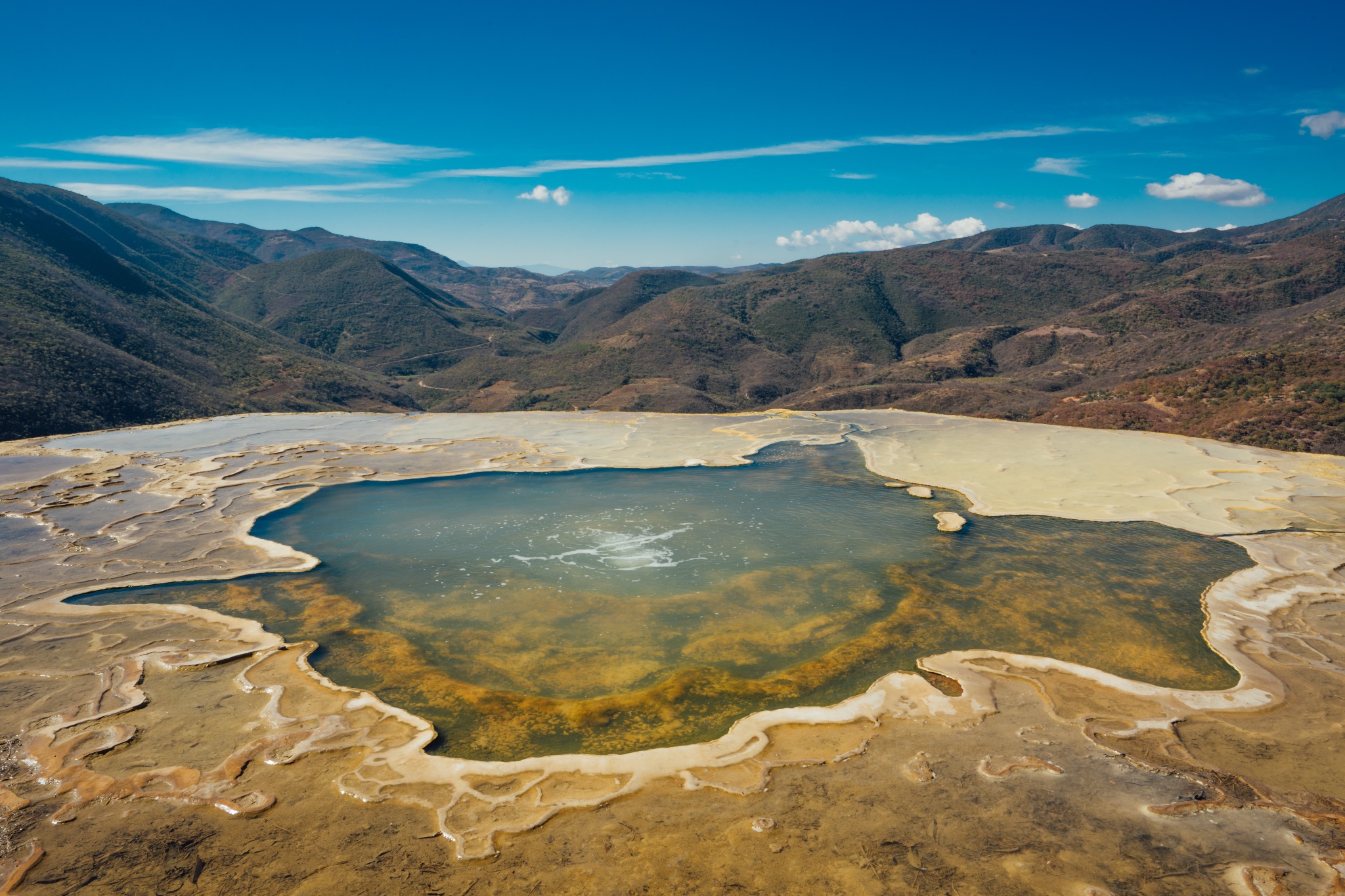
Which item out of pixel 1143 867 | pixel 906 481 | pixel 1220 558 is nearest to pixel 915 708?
pixel 1143 867

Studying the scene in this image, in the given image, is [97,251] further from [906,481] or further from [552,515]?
[906,481]

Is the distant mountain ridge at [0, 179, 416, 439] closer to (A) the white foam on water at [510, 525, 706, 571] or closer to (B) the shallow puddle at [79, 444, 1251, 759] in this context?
(B) the shallow puddle at [79, 444, 1251, 759]

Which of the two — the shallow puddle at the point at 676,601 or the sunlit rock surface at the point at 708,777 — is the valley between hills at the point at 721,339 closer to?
the shallow puddle at the point at 676,601

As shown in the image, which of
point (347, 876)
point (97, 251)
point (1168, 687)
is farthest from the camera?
point (97, 251)

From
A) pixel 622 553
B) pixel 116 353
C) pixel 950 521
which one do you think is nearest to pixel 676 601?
pixel 622 553

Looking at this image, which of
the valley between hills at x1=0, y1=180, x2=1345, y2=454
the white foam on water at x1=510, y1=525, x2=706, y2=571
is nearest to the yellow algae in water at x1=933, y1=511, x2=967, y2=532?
the white foam on water at x1=510, y1=525, x2=706, y2=571

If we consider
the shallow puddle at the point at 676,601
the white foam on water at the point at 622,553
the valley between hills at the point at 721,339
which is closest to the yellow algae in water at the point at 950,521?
the shallow puddle at the point at 676,601

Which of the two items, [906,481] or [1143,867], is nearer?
[1143,867]
